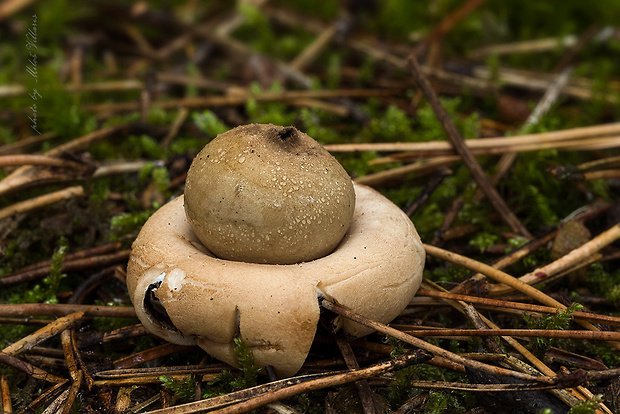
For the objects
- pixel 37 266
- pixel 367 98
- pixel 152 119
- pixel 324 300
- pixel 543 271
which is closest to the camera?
pixel 324 300

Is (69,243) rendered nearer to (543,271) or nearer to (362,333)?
(362,333)

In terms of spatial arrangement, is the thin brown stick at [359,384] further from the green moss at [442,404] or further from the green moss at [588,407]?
the green moss at [588,407]

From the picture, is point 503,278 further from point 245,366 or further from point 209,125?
point 209,125

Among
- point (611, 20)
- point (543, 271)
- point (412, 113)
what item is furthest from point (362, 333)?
point (611, 20)

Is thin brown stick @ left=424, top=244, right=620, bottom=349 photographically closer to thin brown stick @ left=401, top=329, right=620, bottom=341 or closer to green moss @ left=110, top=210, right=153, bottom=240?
thin brown stick @ left=401, top=329, right=620, bottom=341

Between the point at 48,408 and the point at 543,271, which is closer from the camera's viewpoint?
the point at 48,408

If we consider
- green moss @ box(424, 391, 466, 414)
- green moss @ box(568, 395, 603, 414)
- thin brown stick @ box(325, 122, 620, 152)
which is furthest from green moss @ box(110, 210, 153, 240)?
green moss @ box(568, 395, 603, 414)

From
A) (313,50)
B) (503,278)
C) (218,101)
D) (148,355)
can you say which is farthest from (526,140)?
(148,355)

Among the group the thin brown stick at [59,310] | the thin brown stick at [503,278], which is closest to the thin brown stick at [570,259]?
the thin brown stick at [503,278]
